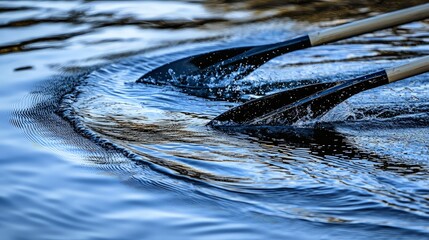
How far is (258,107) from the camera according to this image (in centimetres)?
413

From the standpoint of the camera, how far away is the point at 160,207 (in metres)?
3.04

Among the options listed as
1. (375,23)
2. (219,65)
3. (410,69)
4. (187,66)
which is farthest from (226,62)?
(410,69)

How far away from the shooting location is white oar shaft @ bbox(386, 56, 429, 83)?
4.03m

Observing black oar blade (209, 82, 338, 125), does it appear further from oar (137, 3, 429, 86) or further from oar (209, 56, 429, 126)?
oar (137, 3, 429, 86)

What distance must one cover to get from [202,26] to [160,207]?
3.70 metres

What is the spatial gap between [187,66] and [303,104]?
3.93ft

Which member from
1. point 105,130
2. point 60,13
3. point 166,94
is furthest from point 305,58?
A: point 60,13

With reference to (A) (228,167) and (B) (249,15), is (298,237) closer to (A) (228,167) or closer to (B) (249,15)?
(A) (228,167)

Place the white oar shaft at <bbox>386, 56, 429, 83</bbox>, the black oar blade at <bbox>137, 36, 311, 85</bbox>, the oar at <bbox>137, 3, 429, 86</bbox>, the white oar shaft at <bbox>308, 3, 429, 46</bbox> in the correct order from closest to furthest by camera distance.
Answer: the white oar shaft at <bbox>386, 56, 429, 83</bbox>, the white oar shaft at <bbox>308, 3, 429, 46</bbox>, the oar at <bbox>137, 3, 429, 86</bbox>, the black oar blade at <bbox>137, 36, 311, 85</bbox>

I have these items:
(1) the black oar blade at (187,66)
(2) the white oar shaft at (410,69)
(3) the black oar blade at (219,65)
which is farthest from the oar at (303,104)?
(1) the black oar blade at (187,66)

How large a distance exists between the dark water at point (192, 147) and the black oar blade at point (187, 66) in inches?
4.2

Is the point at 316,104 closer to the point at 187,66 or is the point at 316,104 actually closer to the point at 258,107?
the point at 258,107

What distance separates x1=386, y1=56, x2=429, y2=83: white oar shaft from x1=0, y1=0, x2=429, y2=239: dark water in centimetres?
24

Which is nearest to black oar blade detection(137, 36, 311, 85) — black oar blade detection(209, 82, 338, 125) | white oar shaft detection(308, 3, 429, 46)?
white oar shaft detection(308, 3, 429, 46)
